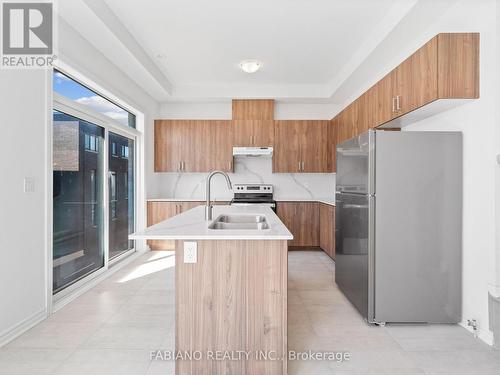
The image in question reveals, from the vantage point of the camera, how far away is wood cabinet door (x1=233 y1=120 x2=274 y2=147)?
17.1 ft

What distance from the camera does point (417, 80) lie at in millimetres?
2590

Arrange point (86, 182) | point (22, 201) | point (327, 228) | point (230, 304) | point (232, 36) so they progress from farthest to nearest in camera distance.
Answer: point (327, 228)
point (86, 182)
point (232, 36)
point (22, 201)
point (230, 304)

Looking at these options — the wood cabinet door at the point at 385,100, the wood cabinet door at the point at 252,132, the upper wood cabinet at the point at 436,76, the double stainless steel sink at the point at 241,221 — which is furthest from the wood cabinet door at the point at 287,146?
the double stainless steel sink at the point at 241,221

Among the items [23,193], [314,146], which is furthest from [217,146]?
[23,193]

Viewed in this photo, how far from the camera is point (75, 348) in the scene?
2135mm

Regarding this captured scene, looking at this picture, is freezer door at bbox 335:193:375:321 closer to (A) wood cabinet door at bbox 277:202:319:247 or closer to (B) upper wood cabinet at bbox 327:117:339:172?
(A) wood cabinet door at bbox 277:202:319:247

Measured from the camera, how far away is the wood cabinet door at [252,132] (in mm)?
5207

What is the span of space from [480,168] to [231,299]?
6.79ft

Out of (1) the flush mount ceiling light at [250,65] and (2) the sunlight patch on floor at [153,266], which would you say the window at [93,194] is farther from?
(1) the flush mount ceiling light at [250,65]

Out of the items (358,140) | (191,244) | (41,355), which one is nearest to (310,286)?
(358,140)

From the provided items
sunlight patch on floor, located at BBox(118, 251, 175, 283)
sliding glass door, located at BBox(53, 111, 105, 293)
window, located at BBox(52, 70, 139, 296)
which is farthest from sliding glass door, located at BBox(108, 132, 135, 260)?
sunlight patch on floor, located at BBox(118, 251, 175, 283)

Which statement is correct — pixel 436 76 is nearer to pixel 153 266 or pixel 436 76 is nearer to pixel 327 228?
pixel 327 228

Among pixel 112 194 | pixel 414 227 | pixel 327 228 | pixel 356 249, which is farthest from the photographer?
pixel 327 228

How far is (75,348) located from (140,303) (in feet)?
2.70
